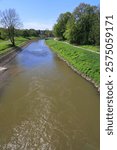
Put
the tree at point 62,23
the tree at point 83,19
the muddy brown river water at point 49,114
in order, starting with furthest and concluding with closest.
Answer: the tree at point 62,23 → the tree at point 83,19 → the muddy brown river water at point 49,114

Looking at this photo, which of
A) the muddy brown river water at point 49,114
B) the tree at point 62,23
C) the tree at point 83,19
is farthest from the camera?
the tree at point 62,23

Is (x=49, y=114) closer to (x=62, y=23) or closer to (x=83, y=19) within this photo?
(x=83, y=19)

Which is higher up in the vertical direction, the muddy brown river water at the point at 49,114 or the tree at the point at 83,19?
the tree at the point at 83,19

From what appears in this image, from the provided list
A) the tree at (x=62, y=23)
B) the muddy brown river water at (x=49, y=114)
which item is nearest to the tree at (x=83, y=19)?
the tree at (x=62, y=23)

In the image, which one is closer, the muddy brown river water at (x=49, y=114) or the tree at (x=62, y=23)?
the muddy brown river water at (x=49, y=114)

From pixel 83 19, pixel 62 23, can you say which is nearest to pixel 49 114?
pixel 83 19

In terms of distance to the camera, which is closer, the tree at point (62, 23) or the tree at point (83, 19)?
the tree at point (83, 19)

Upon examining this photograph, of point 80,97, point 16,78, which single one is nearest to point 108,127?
point 80,97

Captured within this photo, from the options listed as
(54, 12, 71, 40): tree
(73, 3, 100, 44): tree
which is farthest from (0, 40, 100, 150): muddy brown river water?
(54, 12, 71, 40): tree

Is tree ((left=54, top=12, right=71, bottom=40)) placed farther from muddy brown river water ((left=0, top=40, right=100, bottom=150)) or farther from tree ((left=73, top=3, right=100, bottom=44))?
muddy brown river water ((left=0, top=40, right=100, bottom=150))

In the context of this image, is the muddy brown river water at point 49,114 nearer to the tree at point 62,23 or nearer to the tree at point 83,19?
the tree at point 83,19

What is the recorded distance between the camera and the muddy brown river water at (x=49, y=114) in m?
10.5

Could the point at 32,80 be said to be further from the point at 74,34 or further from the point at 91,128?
the point at 74,34

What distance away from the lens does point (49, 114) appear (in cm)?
1355
